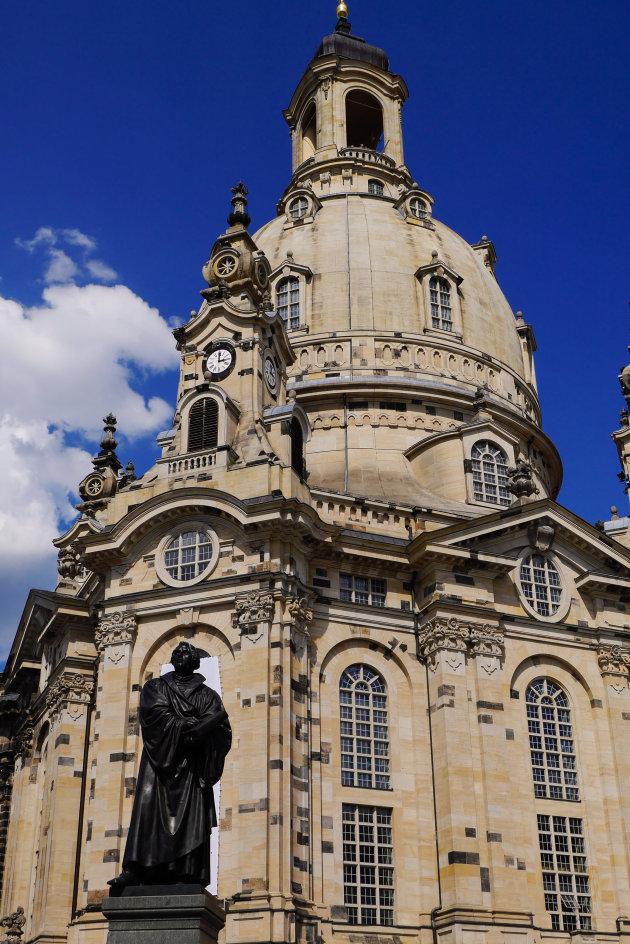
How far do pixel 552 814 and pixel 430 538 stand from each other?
1011 centimetres

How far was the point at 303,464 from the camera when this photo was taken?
41.8 metres

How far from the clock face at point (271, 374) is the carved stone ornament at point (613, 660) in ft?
52.4

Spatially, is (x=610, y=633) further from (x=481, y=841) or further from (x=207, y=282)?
(x=207, y=282)

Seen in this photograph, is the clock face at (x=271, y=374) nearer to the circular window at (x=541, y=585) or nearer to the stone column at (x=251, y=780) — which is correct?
the stone column at (x=251, y=780)

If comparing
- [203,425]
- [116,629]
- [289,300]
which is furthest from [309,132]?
[116,629]

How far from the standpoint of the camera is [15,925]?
1665 inches

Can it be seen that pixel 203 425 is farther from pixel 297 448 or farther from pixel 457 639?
pixel 457 639

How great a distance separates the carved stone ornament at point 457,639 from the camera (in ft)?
123

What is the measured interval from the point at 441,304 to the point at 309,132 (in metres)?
21.8

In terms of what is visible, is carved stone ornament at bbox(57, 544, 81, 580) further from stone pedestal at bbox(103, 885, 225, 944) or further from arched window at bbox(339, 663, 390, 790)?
stone pedestal at bbox(103, 885, 225, 944)

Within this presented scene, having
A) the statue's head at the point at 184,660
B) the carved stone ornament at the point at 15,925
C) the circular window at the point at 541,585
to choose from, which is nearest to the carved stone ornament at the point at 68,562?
the carved stone ornament at the point at 15,925

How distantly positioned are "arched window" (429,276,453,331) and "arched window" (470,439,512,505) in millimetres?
8903

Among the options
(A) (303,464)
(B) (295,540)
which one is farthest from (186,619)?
(A) (303,464)

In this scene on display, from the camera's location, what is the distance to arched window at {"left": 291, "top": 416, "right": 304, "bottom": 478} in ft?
134
